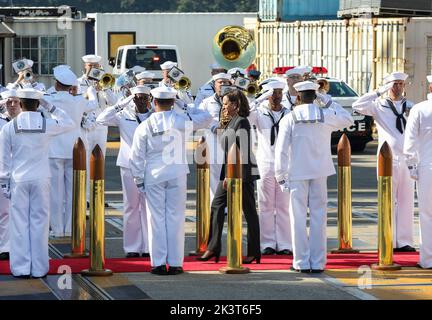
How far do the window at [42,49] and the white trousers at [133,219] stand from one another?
Answer: 30.4 meters

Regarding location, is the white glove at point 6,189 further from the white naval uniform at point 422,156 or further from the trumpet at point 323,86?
the trumpet at point 323,86

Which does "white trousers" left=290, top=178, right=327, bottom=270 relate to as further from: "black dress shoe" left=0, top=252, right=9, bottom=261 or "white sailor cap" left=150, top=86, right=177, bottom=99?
"black dress shoe" left=0, top=252, right=9, bottom=261

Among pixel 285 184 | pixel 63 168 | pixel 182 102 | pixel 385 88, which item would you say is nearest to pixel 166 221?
pixel 285 184

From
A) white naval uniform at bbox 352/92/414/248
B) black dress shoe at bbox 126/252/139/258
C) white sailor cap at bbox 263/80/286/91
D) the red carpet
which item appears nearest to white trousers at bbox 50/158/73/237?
black dress shoe at bbox 126/252/139/258

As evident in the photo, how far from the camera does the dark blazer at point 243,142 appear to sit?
14.3 m

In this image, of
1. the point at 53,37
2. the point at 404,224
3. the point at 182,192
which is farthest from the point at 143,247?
the point at 53,37

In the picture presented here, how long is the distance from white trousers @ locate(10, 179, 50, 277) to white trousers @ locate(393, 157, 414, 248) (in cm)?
398

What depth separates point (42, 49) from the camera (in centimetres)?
4566

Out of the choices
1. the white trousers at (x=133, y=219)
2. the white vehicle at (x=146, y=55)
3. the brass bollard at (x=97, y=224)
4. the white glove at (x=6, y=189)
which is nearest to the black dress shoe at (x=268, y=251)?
the white trousers at (x=133, y=219)

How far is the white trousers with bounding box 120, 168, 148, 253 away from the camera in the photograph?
1518 centimetres

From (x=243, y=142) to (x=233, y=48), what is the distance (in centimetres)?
1725

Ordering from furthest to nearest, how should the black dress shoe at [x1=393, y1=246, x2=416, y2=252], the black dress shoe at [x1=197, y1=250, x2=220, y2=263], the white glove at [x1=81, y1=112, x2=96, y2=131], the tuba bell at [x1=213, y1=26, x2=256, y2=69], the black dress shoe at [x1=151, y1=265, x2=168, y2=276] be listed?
1. the tuba bell at [x1=213, y1=26, x2=256, y2=69]
2. the white glove at [x1=81, y1=112, x2=96, y2=131]
3. the black dress shoe at [x1=393, y1=246, x2=416, y2=252]
4. the black dress shoe at [x1=197, y1=250, x2=220, y2=263]
5. the black dress shoe at [x1=151, y1=265, x2=168, y2=276]

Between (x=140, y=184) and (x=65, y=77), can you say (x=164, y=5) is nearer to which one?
(x=65, y=77)
